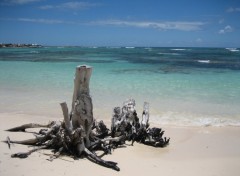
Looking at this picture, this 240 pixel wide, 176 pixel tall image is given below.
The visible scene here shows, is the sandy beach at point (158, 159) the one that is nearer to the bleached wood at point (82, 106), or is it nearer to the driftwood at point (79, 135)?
the driftwood at point (79, 135)

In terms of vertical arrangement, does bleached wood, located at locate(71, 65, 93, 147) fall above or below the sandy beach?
above

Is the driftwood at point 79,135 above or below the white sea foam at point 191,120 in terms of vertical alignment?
above

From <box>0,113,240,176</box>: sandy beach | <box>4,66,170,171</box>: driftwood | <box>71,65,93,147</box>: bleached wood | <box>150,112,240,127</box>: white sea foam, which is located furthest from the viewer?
<box>150,112,240,127</box>: white sea foam

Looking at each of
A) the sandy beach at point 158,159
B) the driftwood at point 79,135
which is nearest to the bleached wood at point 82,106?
the driftwood at point 79,135

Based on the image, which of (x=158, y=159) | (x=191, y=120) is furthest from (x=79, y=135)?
(x=191, y=120)

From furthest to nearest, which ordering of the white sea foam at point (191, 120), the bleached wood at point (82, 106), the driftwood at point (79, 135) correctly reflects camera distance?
the white sea foam at point (191, 120) < the bleached wood at point (82, 106) < the driftwood at point (79, 135)

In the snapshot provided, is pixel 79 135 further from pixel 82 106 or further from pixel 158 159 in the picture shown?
pixel 158 159

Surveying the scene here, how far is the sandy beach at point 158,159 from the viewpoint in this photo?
5.57 metres

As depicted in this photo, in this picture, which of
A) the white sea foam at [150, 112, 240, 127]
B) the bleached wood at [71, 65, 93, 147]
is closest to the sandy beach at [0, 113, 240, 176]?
the bleached wood at [71, 65, 93, 147]

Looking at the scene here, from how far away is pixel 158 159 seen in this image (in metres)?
6.66

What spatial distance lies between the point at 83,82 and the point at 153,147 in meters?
2.36

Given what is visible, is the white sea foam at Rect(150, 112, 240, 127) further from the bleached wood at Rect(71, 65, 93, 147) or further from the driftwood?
the bleached wood at Rect(71, 65, 93, 147)

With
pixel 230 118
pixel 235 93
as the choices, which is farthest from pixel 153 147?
pixel 235 93

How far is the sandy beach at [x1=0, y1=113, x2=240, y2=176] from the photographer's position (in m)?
5.57
